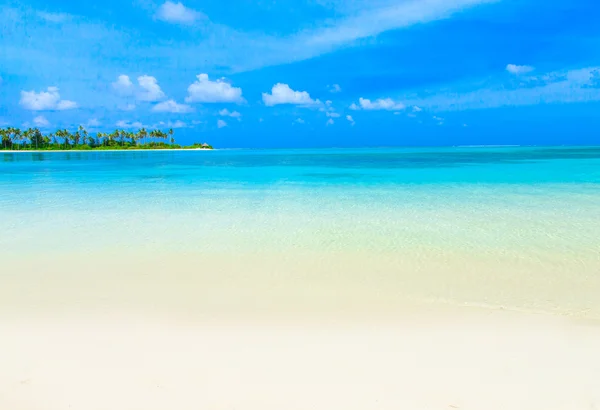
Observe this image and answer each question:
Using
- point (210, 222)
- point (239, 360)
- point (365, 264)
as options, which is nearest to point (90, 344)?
point (239, 360)

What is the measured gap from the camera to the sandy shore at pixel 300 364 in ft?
8.57

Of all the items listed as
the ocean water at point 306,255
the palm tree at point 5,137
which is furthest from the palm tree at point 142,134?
the ocean water at point 306,255

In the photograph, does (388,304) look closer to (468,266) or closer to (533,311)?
(533,311)

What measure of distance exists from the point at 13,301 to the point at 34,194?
455 inches

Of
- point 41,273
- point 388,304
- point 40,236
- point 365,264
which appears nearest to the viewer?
point 388,304

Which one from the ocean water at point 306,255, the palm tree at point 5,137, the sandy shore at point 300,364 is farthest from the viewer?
the palm tree at point 5,137

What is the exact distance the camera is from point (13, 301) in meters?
4.27

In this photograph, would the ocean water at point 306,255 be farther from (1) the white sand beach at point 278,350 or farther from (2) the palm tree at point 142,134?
(2) the palm tree at point 142,134

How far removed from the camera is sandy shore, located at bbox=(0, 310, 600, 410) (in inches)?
103

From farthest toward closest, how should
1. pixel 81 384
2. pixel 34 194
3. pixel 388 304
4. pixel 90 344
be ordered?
pixel 34 194, pixel 388 304, pixel 90 344, pixel 81 384

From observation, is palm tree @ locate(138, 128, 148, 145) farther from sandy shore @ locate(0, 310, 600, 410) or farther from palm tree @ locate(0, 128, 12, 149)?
sandy shore @ locate(0, 310, 600, 410)

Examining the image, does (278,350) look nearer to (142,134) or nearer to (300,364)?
(300,364)

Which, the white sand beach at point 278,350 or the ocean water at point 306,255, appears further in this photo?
the ocean water at point 306,255

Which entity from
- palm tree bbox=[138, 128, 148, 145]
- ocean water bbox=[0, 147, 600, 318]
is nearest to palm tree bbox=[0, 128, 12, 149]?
palm tree bbox=[138, 128, 148, 145]
